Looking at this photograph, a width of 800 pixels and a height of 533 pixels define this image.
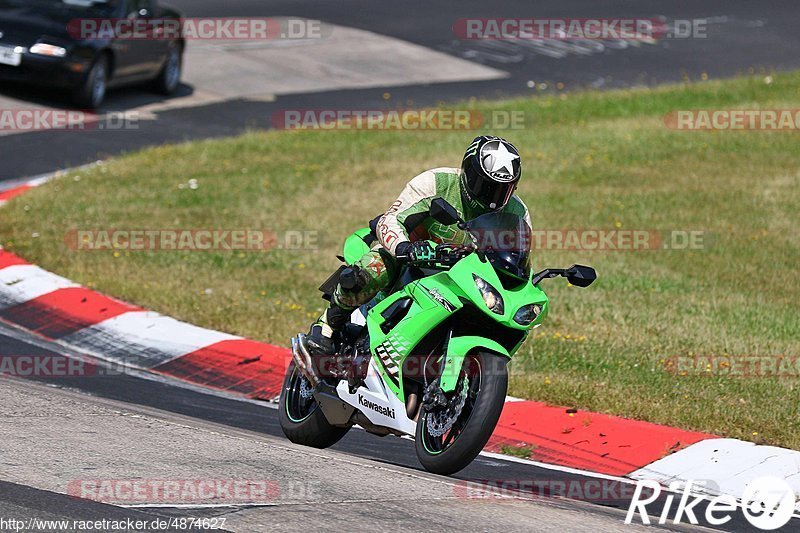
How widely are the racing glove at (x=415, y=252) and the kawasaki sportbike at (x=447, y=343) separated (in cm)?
5

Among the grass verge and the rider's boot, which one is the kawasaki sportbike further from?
the grass verge

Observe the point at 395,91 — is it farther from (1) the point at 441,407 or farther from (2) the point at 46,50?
(1) the point at 441,407

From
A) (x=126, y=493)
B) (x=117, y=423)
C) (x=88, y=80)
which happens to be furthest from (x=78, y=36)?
(x=126, y=493)

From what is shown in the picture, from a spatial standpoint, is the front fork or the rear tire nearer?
the front fork

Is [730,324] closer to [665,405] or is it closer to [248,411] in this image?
[665,405]

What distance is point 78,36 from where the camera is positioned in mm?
17328

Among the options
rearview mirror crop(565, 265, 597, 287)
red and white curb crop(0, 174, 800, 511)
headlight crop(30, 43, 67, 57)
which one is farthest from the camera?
headlight crop(30, 43, 67, 57)

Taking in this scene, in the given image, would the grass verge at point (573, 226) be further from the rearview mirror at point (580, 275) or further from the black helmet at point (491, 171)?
the black helmet at point (491, 171)

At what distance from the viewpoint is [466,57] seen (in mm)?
24266

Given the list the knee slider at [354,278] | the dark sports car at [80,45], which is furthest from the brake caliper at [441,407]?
the dark sports car at [80,45]

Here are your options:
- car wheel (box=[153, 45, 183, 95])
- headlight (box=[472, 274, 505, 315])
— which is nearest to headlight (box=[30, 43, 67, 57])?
car wheel (box=[153, 45, 183, 95])

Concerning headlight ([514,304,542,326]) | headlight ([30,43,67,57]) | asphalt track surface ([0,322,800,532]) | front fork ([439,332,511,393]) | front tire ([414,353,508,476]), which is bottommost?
asphalt track surface ([0,322,800,532])

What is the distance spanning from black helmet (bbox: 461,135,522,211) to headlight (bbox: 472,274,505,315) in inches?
20.5

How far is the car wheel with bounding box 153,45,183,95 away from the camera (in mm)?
19750
